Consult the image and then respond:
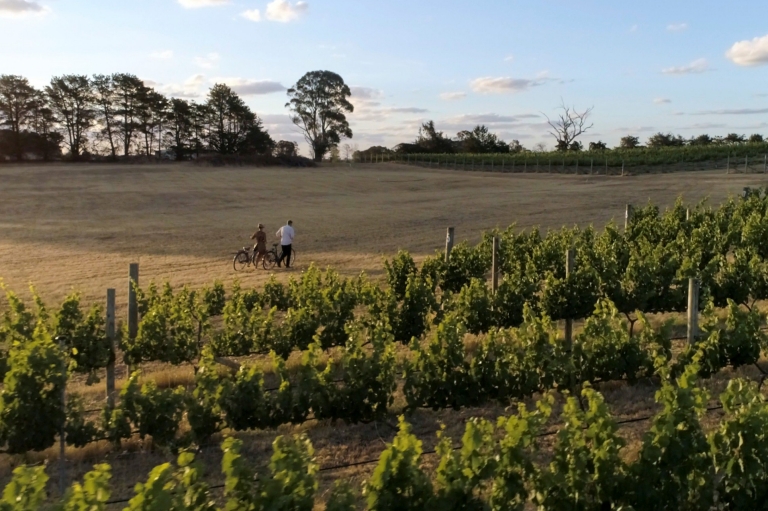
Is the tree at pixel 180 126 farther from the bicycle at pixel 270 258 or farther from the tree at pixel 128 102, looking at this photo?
the bicycle at pixel 270 258

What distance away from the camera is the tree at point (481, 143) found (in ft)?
268

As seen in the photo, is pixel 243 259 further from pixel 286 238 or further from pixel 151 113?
pixel 151 113

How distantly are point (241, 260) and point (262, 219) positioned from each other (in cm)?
1267

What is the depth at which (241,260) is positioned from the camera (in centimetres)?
2027

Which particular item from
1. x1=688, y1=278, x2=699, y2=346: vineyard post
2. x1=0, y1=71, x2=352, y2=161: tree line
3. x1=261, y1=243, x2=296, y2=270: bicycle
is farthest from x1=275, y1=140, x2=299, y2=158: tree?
x1=688, y1=278, x2=699, y2=346: vineyard post

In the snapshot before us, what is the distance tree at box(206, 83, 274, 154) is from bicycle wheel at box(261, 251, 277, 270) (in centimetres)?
4703

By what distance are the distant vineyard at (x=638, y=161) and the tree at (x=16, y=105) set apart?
36429 mm

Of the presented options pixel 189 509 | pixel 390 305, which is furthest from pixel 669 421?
pixel 390 305

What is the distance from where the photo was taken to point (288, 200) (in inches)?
1608

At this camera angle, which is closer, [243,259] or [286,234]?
[286,234]

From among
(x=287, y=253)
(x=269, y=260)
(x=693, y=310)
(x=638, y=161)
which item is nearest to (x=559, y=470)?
(x=693, y=310)

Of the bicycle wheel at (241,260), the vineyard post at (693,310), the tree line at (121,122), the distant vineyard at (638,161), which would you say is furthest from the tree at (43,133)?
the vineyard post at (693,310)

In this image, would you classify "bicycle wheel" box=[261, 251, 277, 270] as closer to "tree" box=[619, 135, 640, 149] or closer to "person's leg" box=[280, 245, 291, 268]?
"person's leg" box=[280, 245, 291, 268]

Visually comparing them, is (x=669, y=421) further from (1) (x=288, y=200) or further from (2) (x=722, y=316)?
(1) (x=288, y=200)
